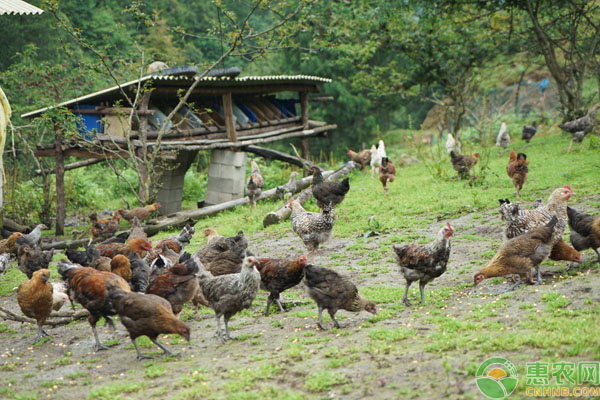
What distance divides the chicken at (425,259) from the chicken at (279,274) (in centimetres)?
137

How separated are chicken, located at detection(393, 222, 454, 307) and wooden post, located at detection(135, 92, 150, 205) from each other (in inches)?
394

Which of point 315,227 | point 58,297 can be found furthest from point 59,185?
point 315,227

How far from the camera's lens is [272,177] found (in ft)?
75.6

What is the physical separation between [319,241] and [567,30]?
703 inches

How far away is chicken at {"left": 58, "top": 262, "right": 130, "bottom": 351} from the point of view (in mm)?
7102

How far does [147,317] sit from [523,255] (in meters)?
4.82

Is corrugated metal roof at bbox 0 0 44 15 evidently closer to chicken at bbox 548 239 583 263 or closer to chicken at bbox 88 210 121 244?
chicken at bbox 88 210 121 244

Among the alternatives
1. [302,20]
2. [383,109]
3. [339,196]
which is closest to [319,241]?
[339,196]

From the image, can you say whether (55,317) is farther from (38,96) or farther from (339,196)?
(38,96)

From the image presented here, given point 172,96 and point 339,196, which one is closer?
point 339,196

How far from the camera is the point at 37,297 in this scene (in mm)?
7648

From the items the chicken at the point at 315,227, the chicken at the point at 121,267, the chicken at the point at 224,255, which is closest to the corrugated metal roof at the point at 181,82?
the chicken at the point at 315,227

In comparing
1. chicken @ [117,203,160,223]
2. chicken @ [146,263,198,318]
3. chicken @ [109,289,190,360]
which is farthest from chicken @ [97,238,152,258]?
chicken @ [117,203,160,223]

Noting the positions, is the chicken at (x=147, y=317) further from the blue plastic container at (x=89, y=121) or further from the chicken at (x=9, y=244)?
the blue plastic container at (x=89, y=121)
